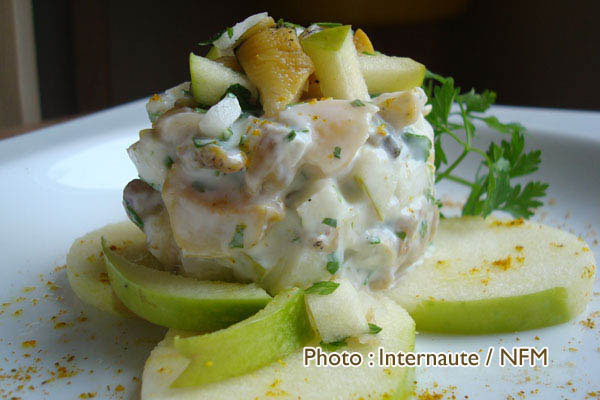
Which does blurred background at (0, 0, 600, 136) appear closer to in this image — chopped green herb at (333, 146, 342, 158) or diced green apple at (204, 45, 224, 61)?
diced green apple at (204, 45, 224, 61)

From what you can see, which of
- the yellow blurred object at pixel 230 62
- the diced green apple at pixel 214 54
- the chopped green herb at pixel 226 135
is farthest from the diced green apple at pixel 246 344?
the diced green apple at pixel 214 54

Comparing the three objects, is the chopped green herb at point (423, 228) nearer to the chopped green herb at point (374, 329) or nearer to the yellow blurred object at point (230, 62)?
the chopped green herb at point (374, 329)

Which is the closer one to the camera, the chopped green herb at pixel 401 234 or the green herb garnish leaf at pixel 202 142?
the green herb garnish leaf at pixel 202 142

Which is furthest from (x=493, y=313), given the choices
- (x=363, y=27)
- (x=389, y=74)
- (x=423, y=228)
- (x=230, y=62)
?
(x=363, y=27)

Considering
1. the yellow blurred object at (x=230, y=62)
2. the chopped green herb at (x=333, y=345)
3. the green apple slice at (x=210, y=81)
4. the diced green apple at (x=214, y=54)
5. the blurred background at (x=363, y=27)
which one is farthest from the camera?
the blurred background at (x=363, y=27)

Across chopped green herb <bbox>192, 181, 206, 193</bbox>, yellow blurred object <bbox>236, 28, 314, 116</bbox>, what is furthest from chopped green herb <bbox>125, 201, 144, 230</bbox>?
yellow blurred object <bbox>236, 28, 314, 116</bbox>

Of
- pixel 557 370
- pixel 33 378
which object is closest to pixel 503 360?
pixel 557 370
